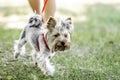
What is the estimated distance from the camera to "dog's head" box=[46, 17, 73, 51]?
22.0 feet

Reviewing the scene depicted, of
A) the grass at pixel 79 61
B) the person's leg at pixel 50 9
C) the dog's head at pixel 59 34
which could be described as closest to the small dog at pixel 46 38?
the dog's head at pixel 59 34

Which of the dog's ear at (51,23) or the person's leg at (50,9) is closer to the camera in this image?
the dog's ear at (51,23)

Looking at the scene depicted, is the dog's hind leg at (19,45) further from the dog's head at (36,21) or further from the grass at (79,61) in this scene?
the dog's head at (36,21)

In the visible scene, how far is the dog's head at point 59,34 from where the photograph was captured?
6.70 metres

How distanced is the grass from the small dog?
21 cm

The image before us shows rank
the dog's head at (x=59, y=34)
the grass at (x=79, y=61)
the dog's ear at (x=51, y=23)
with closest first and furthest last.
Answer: the dog's head at (x=59, y=34) < the dog's ear at (x=51, y=23) < the grass at (x=79, y=61)

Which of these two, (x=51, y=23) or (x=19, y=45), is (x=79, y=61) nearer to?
(x=19, y=45)

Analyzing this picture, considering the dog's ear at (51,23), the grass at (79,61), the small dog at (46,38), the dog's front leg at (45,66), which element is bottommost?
the grass at (79,61)

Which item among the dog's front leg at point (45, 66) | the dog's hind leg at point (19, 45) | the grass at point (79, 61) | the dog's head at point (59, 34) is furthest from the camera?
the dog's hind leg at point (19, 45)

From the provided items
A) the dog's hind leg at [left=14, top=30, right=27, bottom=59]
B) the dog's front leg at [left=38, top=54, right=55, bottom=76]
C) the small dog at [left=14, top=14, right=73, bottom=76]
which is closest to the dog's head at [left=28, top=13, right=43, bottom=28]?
the small dog at [left=14, top=14, right=73, bottom=76]

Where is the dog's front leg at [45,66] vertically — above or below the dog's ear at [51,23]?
below

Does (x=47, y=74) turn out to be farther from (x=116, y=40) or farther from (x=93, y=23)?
(x=93, y=23)

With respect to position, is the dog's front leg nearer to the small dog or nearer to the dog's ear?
the small dog

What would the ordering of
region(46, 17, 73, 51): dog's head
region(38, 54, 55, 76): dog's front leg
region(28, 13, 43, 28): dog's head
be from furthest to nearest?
region(28, 13, 43, 28): dog's head < region(38, 54, 55, 76): dog's front leg < region(46, 17, 73, 51): dog's head
